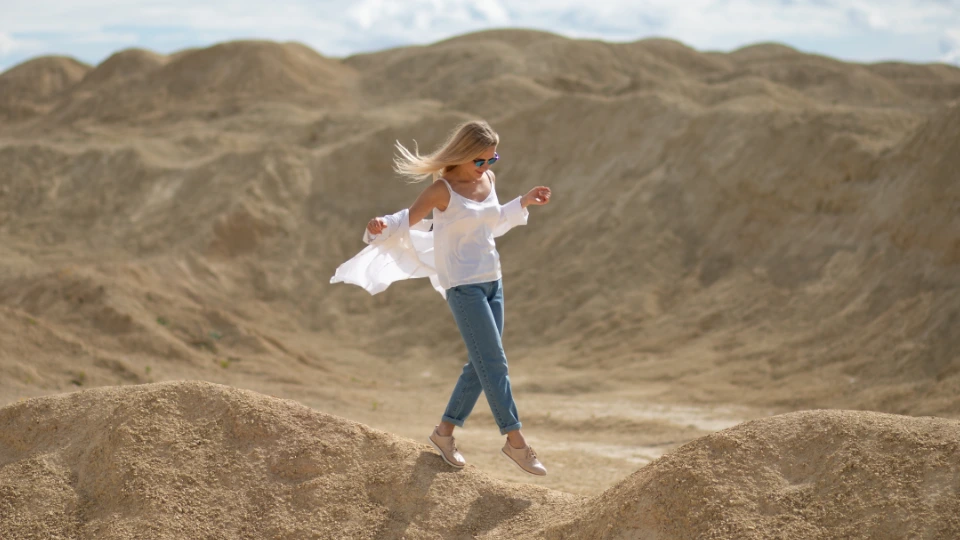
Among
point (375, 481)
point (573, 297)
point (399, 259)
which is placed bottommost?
point (375, 481)

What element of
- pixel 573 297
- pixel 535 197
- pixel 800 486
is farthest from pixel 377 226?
pixel 573 297

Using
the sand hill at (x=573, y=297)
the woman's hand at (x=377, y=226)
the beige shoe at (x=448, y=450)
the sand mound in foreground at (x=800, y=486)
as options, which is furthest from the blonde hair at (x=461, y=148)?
the sand mound in foreground at (x=800, y=486)

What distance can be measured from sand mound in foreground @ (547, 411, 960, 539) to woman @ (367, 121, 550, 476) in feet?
2.49

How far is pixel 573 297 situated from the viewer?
1631 centimetres

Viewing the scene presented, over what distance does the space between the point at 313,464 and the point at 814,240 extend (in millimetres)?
12280

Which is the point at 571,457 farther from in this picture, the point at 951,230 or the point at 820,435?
the point at 951,230

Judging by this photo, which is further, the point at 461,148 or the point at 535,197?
the point at 535,197

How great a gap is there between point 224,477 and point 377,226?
1533mm

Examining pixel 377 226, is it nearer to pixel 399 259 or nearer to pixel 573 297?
pixel 399 259

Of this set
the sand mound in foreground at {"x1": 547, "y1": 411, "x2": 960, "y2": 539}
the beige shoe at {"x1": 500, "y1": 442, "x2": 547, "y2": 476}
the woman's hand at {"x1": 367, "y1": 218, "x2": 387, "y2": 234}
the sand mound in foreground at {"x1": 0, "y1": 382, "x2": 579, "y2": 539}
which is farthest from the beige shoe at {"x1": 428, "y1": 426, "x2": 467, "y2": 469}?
the woman's hand at {"x1": 367, "y1": 218, "x2": 387, "y2": 234}

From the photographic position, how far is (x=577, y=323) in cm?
1566

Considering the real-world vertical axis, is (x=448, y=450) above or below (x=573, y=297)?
below

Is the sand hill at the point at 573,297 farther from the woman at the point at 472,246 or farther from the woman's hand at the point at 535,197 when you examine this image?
the woman's hand at the point at 535,197

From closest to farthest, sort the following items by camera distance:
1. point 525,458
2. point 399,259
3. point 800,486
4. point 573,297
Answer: point 800,486 < point 525,458 < point 399,259 < point 573,297
